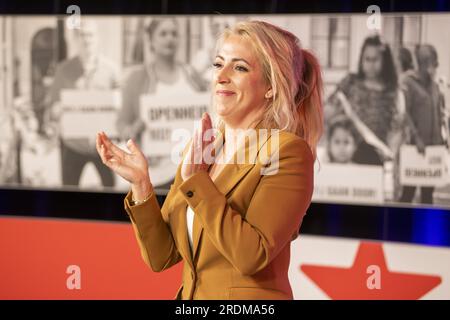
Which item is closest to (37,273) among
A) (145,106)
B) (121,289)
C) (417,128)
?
(121,289)

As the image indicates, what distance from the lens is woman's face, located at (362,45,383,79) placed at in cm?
337

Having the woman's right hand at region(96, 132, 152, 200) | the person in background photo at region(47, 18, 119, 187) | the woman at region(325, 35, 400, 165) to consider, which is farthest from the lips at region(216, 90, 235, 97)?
the person in background photo at region(47, 18, 119, 187)

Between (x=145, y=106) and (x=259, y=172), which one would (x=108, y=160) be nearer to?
(x=259, y=172)

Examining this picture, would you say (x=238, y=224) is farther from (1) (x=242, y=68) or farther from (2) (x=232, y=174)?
(1) (x=242, y=68)

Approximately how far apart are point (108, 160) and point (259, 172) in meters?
0.36

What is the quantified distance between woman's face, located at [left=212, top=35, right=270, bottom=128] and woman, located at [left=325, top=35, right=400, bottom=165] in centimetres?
167

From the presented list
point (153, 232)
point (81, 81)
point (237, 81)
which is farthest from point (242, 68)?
point (81, 81)

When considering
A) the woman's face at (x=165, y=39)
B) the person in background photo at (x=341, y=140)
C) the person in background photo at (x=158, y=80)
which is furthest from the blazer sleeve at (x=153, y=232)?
the woman's face at (x=165, y=39)

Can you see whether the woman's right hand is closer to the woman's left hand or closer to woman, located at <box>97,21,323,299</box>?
woman, located at <box>97,21,323,299</box>

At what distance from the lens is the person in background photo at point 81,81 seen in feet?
12.3

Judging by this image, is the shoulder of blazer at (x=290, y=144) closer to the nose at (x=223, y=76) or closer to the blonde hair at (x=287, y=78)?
the blonde hair at (x=287, y=78)

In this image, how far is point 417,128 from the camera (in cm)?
330

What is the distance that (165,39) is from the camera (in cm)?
367

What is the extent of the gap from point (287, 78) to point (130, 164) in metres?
0.42
